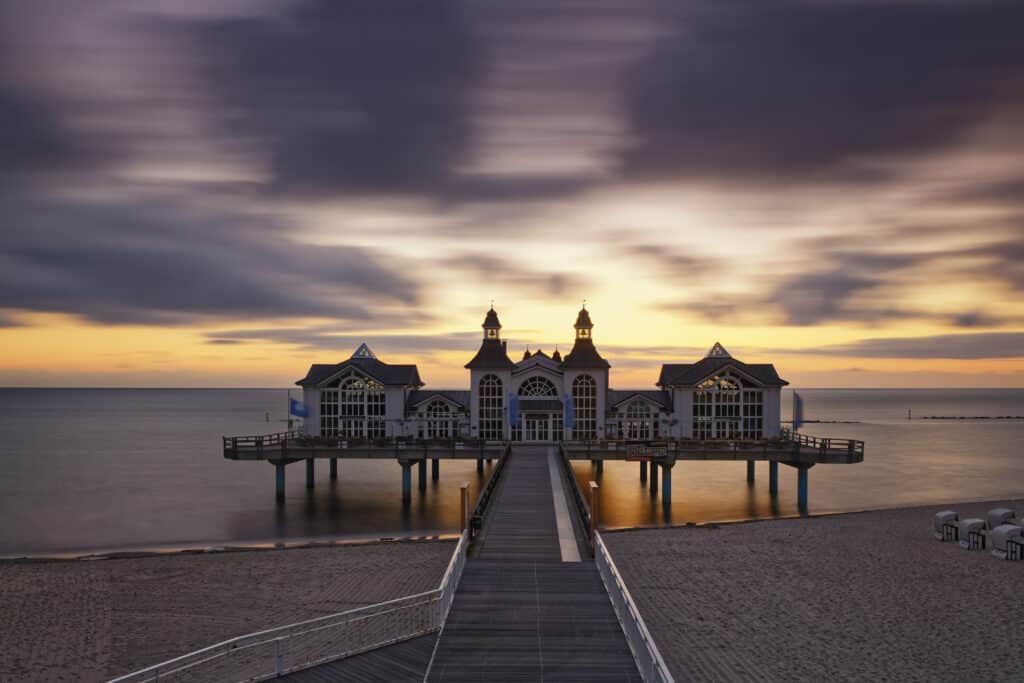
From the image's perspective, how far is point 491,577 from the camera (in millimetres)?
17781

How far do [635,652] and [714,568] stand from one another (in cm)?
1552

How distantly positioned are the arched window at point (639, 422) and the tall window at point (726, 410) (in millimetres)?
2962

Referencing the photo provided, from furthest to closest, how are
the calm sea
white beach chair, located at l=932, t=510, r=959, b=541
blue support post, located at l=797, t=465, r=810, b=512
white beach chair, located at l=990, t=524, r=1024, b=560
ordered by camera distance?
blue support post, located at l=797, t=465, r=810, b=512
the calm sea
white beach chair, located at l=932, t=510, r=959, b=541
white beach chair, located at l=990, t=524, r=1024, b=560

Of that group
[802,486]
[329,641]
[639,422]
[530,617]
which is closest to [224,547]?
[329,641]

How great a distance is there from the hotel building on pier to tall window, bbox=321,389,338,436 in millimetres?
65

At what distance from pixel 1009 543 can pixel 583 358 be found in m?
27.1

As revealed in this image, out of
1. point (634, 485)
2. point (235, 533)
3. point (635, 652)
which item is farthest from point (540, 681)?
point (634, 485)

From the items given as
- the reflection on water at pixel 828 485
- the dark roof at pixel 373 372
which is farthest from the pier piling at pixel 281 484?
the reflection on water at pixel 828 485

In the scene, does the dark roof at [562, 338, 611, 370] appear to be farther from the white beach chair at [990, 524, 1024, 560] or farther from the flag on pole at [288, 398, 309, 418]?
the white beach chair at [990, 524, 1024, 560]

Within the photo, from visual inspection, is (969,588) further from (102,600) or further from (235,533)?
(235,533)

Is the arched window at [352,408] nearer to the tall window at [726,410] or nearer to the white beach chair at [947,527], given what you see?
the tall window at [726,410]

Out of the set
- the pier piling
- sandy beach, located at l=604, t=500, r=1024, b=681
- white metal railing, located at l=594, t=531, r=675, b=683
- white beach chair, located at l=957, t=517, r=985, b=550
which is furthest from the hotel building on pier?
white metal railing, located at l=594, t=531, r=675, b=683

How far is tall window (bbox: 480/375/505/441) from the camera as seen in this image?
50.9 m

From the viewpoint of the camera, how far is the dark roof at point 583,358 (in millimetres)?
50594
